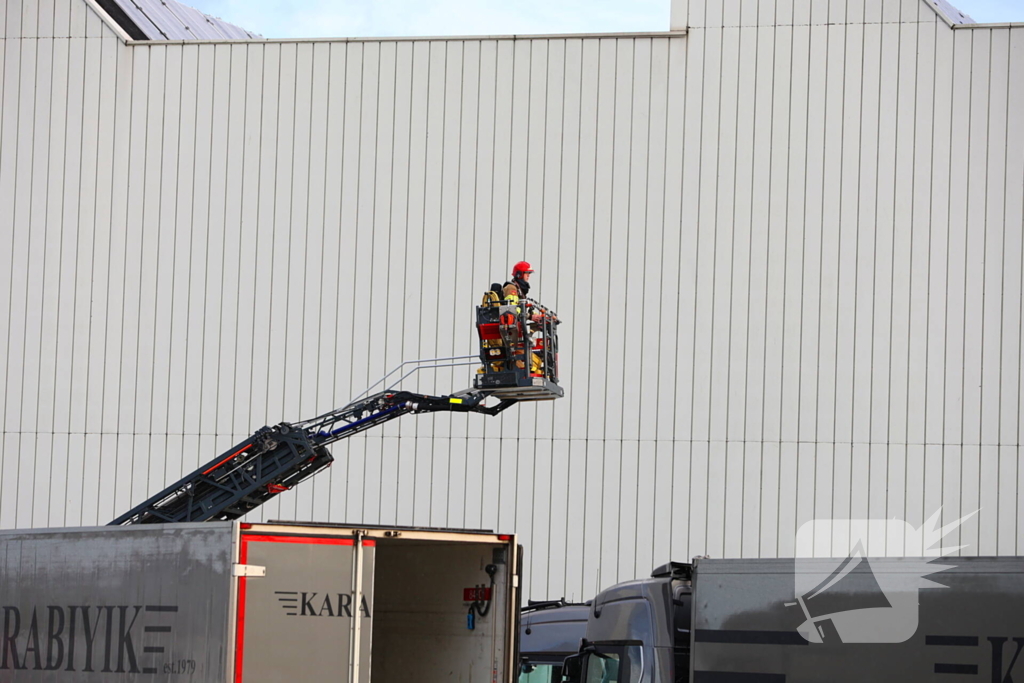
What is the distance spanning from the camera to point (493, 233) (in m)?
20.2

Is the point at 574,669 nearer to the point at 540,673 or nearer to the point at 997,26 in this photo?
the point at 540,673

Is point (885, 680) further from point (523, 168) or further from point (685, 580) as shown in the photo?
point (523, 168)

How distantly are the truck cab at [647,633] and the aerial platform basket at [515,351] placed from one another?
224cm

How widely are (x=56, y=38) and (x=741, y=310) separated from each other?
41.8ft

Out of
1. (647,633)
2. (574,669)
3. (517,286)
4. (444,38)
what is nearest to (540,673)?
(574,669)

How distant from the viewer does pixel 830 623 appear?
10.5 m

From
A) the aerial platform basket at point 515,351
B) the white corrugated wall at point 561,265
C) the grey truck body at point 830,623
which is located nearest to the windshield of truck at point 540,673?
the grey truck body at point 830,623

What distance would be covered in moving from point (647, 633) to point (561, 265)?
31.0 ft

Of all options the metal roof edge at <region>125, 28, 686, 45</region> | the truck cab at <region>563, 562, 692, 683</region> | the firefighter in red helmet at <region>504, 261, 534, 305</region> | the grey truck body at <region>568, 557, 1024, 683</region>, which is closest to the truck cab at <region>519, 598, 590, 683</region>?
the truck cab at <region>563, 562, 692, 683</region>

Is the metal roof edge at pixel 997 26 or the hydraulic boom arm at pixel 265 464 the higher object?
the metal roof edge at pixel 997 26

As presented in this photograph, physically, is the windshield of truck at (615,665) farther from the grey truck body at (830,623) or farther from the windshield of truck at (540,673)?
the windshield of truck at (540,673)

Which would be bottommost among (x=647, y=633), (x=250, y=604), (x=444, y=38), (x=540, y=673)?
(x=540, y=673)

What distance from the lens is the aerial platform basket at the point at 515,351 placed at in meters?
12.4

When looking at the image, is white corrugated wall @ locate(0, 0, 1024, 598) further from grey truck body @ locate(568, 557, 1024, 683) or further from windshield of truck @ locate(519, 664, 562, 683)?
grey truck body @ locate(568, 557, 1024, 683)
